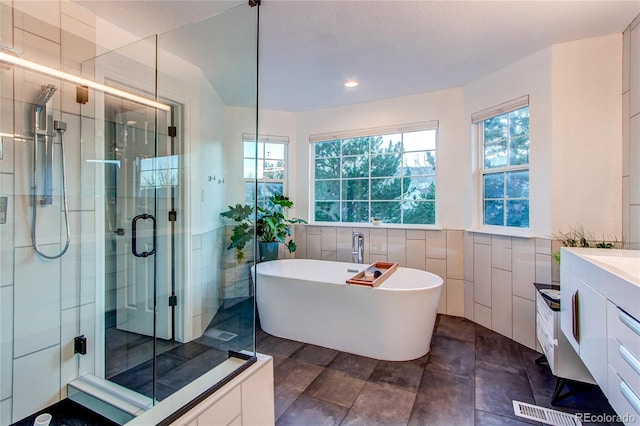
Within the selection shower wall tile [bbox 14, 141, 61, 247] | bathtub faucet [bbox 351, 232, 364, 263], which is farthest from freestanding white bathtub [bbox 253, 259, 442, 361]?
shower wall tile [bbox 14, 141, 61, 247]

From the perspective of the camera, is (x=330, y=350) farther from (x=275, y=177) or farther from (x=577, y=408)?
(x=275, y=177)

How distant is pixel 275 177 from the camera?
13.7 feet

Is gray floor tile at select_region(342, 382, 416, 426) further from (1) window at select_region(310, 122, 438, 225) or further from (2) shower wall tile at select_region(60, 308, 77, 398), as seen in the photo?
(1) window at select_region(310, 122, 438, 225)

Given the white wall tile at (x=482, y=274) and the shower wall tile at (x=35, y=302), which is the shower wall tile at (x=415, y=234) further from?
the shower wall tile at (x=35, y=302)

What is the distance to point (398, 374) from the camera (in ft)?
7.42

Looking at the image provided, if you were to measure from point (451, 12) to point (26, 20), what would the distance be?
2.54 m

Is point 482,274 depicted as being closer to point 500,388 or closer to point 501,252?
point 501,252

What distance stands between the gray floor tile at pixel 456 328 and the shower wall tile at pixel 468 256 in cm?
46

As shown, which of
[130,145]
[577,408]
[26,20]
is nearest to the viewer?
[26,20]

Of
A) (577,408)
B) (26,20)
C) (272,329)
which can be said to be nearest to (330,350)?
(272,329)

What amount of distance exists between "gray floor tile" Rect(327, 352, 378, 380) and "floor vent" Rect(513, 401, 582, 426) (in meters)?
0.94

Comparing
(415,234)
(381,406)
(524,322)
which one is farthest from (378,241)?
(381,406)

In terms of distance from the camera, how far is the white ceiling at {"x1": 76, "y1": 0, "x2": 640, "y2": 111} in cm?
A: 199

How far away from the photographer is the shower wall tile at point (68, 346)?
1.88 meters
